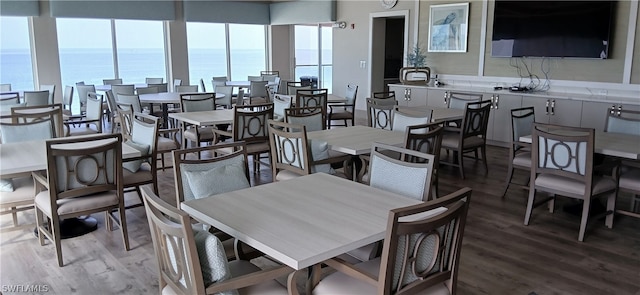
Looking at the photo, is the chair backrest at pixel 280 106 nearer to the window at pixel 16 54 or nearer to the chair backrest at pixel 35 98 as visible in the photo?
the chair backrest at pixel 35 98

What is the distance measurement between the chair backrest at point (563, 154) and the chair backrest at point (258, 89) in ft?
17.5

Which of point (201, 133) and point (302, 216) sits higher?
point (302, 216)

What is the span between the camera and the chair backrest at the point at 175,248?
172 centimetres

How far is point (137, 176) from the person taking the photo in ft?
12.6

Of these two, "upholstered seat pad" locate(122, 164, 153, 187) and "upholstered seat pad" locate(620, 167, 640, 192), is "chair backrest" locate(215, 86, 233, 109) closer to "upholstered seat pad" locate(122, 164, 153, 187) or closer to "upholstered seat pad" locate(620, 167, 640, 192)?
"upholstered seat pad" locate(122, 164, 153, 187)

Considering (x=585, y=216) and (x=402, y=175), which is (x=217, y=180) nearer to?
(x=402, y=175)

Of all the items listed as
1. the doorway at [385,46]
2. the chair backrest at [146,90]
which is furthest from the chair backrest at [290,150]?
the doorway at [385,46]

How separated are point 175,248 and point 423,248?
0.93 metres

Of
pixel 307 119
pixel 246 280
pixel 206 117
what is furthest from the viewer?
pixel 206 117

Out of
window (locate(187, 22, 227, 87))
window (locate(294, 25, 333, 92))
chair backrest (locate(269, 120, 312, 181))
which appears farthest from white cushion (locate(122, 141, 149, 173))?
window (locate(294, 25, 333, 92))

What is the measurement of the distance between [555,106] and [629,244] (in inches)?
122

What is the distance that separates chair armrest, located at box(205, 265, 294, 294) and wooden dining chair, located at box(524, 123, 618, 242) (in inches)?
101

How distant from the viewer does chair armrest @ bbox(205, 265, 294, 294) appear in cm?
180

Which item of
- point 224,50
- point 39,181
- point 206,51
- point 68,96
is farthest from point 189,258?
point 224,50
